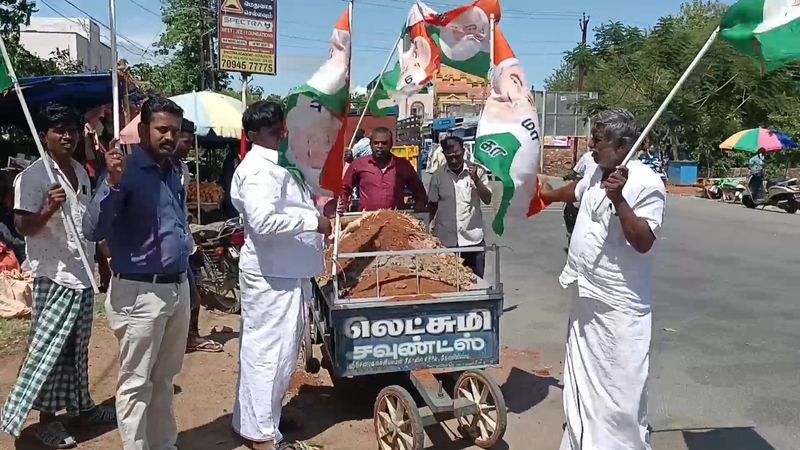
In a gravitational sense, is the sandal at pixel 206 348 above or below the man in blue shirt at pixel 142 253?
below

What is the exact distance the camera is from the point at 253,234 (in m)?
4.06

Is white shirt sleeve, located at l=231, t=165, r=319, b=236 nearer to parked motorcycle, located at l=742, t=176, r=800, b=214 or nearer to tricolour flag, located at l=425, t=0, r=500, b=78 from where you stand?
tricolour flag, located at l=425, t=0, r=500, b=78

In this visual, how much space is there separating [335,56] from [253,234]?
115 centimetres

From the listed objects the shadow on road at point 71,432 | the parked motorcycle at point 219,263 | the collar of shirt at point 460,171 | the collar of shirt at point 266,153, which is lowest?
the shadow on road at point 71,432

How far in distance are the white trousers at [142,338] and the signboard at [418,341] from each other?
943 mm

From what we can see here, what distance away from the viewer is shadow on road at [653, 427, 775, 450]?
4.42m

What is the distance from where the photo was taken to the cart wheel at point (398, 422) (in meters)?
3.93

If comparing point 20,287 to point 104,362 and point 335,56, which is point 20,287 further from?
point 335,56

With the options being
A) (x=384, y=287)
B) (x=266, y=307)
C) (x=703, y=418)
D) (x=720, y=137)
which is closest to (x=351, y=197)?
(x=384, y=287)

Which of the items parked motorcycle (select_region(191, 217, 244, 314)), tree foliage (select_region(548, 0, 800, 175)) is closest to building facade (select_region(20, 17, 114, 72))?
tree foliage (select_region(548, 0, 800, 175))

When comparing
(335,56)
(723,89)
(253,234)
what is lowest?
(253,234)

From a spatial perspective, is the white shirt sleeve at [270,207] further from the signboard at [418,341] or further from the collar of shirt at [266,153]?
the signboard at [418,341]

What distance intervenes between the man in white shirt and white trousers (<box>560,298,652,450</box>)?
2.74 m

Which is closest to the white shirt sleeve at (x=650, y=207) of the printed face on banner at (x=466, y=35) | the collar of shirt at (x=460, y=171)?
the printed face on banner at (x=466, y=35)
